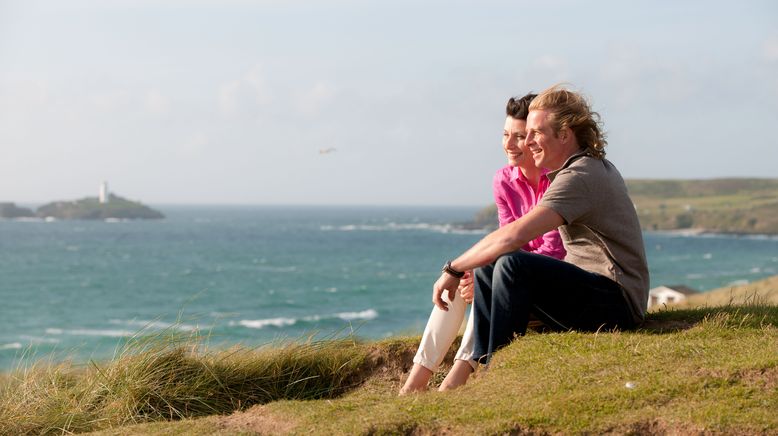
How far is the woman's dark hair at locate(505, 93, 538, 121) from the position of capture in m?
6.46

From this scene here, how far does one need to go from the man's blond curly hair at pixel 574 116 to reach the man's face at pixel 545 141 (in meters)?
0.04

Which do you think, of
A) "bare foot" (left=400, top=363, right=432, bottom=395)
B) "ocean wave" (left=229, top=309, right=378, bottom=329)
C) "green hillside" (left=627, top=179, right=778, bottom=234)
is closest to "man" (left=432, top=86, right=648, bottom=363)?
"bare foot" (left=400, top=363, right=432, bottom=395)

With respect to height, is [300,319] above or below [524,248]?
below

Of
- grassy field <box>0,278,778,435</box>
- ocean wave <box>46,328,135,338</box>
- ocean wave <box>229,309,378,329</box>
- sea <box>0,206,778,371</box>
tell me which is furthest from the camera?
ocean wave <box>229,309,378,329</box>

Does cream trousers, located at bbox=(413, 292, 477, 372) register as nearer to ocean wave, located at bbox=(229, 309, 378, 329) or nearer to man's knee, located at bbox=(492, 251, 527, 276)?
man's knee, located at bbox=(492, 251, 527, 276)

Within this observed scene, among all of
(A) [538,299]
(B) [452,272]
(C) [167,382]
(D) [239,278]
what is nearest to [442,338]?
(B) [452,272]

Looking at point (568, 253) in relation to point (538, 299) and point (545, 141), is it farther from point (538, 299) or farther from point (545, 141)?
point (545, 141)

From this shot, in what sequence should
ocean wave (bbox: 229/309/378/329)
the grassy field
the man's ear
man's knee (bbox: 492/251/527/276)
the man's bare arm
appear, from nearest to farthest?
1. the grassy field
2. the man's bare arm
3. man's knee (bbox: 492/251/527/276)
4. the man's ear
5. ocean wave (bbox: 229/309/378/329)

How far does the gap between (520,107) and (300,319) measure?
56679mm

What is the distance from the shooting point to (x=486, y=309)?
5934mm

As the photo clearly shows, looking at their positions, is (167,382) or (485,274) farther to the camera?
(167,382)

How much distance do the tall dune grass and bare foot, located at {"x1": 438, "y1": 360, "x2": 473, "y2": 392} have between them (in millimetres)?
1787

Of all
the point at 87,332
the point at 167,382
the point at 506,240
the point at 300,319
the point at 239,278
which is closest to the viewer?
the point at 506,240

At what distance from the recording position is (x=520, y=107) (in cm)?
650
